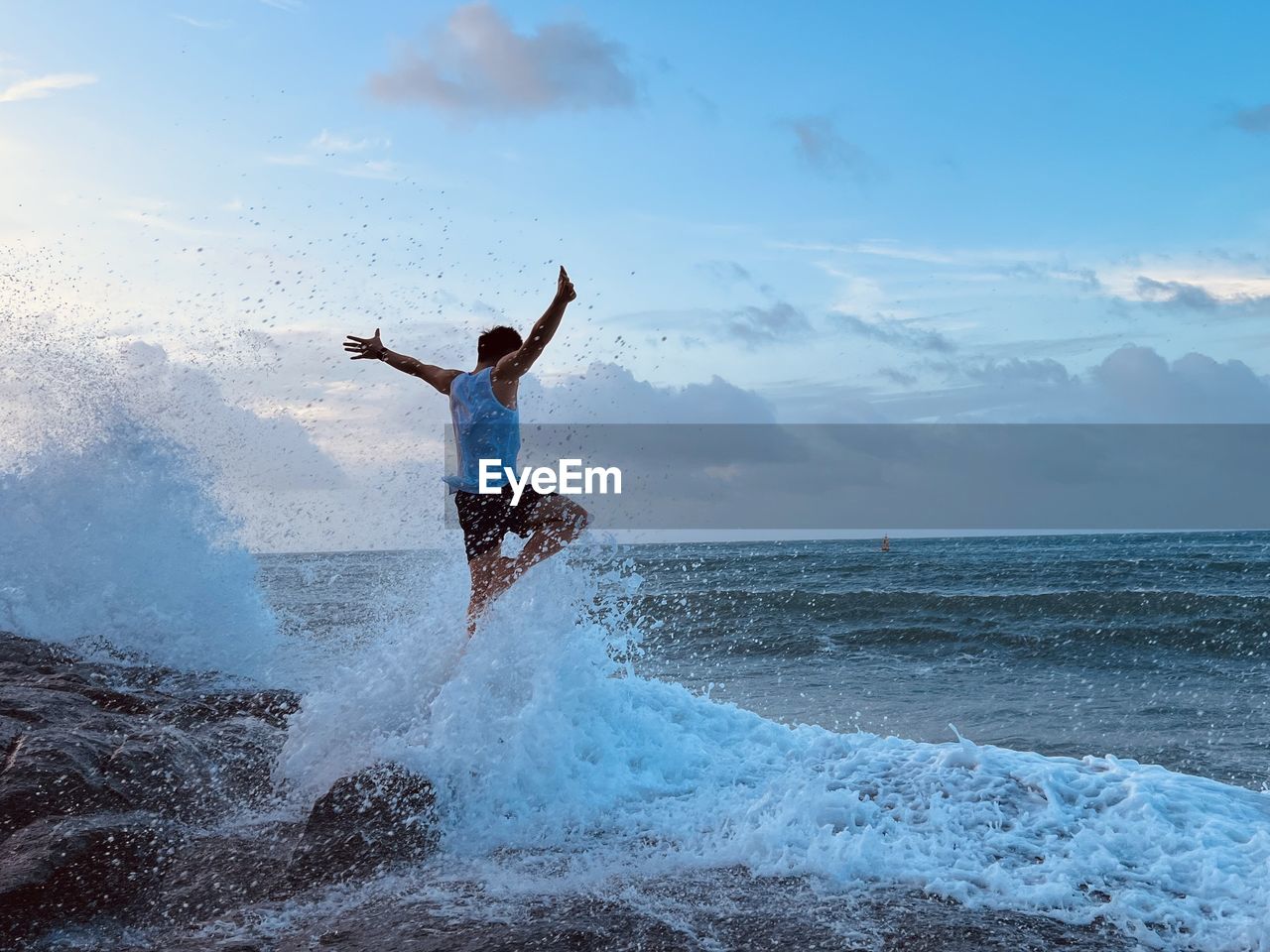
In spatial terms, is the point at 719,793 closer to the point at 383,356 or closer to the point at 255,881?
the point at 255,881

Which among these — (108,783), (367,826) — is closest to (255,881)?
(367,826)

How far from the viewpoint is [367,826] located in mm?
4074

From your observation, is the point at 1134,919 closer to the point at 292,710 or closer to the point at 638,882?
the point at 638,882

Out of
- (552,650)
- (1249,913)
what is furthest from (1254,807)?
(552,650)

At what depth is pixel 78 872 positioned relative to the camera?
143 inches

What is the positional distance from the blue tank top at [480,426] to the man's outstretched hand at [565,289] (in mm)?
737

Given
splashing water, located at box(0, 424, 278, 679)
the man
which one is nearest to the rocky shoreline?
the man

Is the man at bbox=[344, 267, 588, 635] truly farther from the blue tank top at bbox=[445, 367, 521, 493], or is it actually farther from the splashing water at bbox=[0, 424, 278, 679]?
the splashing water at bbox=[0, 424, 278, 679]

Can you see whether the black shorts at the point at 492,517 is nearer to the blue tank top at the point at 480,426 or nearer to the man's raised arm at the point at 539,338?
the blue tank top at the point at 480,426

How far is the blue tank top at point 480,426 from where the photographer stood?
17.9 ft

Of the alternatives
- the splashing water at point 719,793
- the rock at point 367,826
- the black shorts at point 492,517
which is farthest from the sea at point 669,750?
the black shorts at point 492,517

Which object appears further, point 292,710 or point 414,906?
point 292,710

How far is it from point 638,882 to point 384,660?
2.50 m

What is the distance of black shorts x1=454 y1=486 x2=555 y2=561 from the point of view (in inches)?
217
